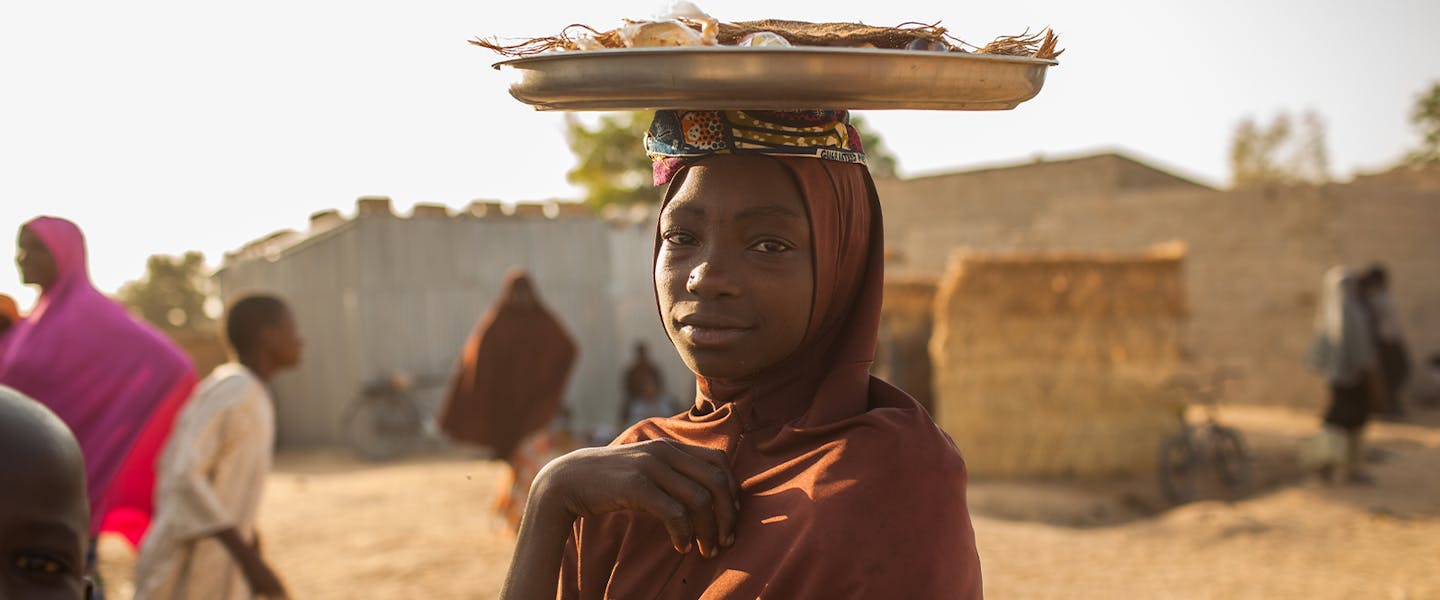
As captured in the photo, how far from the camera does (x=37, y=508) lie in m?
1.65

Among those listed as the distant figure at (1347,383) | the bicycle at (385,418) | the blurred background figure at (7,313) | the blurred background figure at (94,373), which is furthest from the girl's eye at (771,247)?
the bicycle at (385,418)

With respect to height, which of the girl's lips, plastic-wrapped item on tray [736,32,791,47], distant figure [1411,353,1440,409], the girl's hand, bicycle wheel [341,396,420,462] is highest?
plastic-wrapped item on tray [736,32,791,47]

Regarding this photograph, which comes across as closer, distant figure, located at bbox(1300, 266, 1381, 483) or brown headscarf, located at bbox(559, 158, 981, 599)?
brown headscarf, located at bbox(559, 158, 981, 599)

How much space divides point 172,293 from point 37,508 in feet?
59.7

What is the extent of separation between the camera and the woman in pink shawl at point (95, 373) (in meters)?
4.76

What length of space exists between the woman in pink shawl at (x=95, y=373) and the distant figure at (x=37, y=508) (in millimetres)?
3343

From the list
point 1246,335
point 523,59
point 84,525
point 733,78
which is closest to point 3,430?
point 84,525

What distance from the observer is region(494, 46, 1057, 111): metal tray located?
141 centimetres

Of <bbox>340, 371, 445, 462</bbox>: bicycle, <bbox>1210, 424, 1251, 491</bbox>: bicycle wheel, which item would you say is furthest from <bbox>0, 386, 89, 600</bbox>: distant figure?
<bbox>340, 371, 445, 462</bbox>: bicycle

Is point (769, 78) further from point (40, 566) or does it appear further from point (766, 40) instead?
point (40, 566)

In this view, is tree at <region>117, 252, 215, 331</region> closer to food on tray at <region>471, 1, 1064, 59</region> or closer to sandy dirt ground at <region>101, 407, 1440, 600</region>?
sandy dirt ground at <region>101, 407, 1440, 600</region>

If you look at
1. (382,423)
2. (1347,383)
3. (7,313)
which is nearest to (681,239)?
(7,313)

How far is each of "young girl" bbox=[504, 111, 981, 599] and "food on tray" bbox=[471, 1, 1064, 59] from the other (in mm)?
118

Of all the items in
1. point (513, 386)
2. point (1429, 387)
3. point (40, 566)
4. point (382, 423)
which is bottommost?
point (382, 423)
